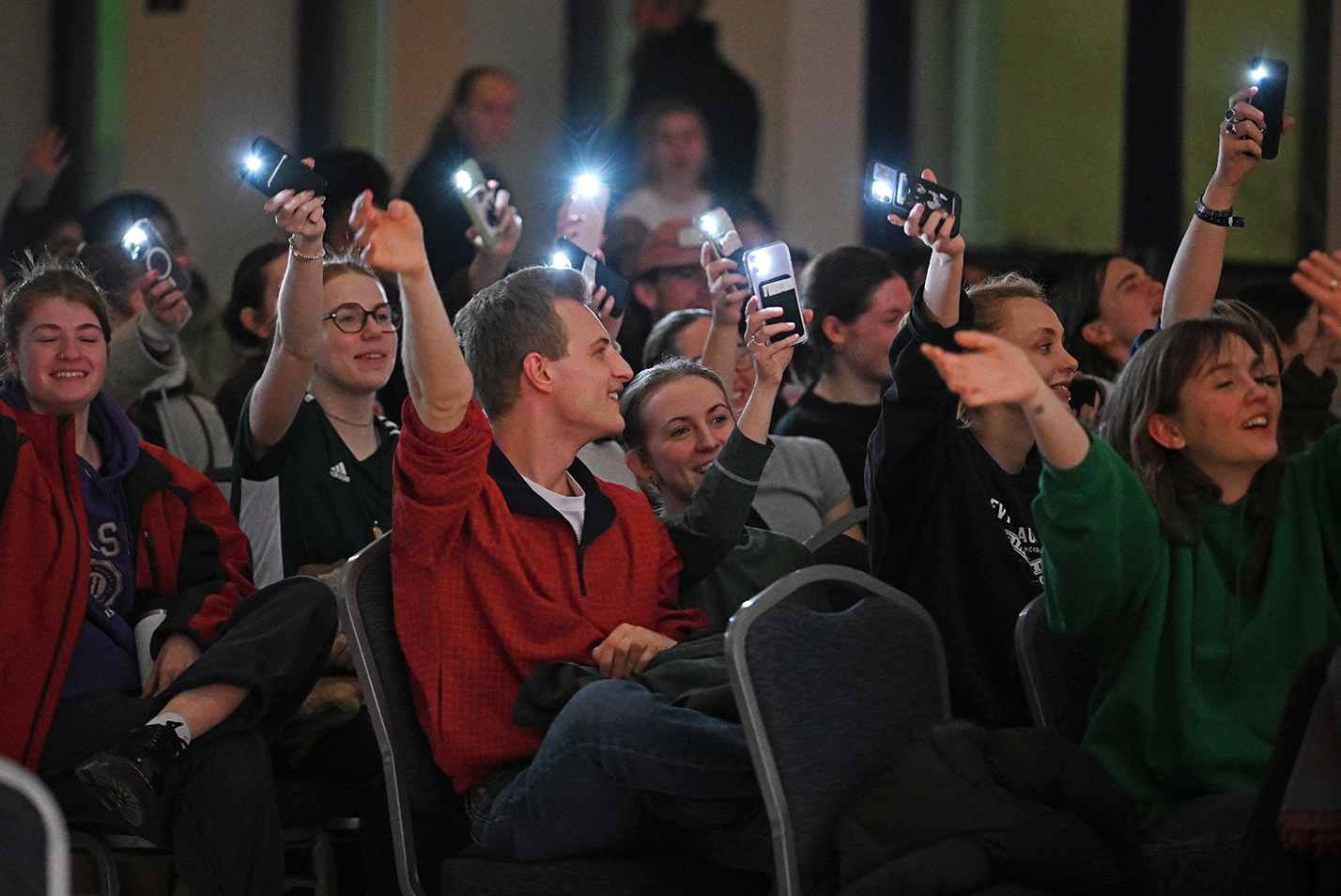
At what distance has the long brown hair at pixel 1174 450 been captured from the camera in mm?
1854

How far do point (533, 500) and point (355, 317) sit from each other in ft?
2.86

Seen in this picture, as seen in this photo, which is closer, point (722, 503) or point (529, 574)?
point (529, 574)

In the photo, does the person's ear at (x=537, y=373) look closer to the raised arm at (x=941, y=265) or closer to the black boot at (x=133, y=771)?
the raised arm at (x=941, y=265)

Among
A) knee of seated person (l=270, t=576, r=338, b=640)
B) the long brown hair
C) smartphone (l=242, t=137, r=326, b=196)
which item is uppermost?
smartphone (l=242, t=137, r=326, b=196)

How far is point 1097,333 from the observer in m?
3.47

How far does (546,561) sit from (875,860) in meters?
0.69

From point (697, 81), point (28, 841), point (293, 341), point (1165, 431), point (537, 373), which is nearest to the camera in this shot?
point (28, 841)

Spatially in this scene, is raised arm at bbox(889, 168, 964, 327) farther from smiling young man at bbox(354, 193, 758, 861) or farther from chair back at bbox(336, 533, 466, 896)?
chair back at bbox(336, 533, 466, 896)

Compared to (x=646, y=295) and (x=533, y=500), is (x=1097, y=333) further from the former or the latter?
(x=533, y=500)

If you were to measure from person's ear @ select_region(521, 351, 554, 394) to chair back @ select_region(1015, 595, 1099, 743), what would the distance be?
2.54 feet

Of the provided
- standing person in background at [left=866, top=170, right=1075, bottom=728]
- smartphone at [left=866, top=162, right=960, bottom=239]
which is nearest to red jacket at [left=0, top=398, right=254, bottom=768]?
standing person in background at [left=866, top=170, right=1075, bottom=728]

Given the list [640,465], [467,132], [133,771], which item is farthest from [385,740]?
[467,132]

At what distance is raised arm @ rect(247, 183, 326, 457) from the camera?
238cm

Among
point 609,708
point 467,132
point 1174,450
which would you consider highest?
point 467,132
